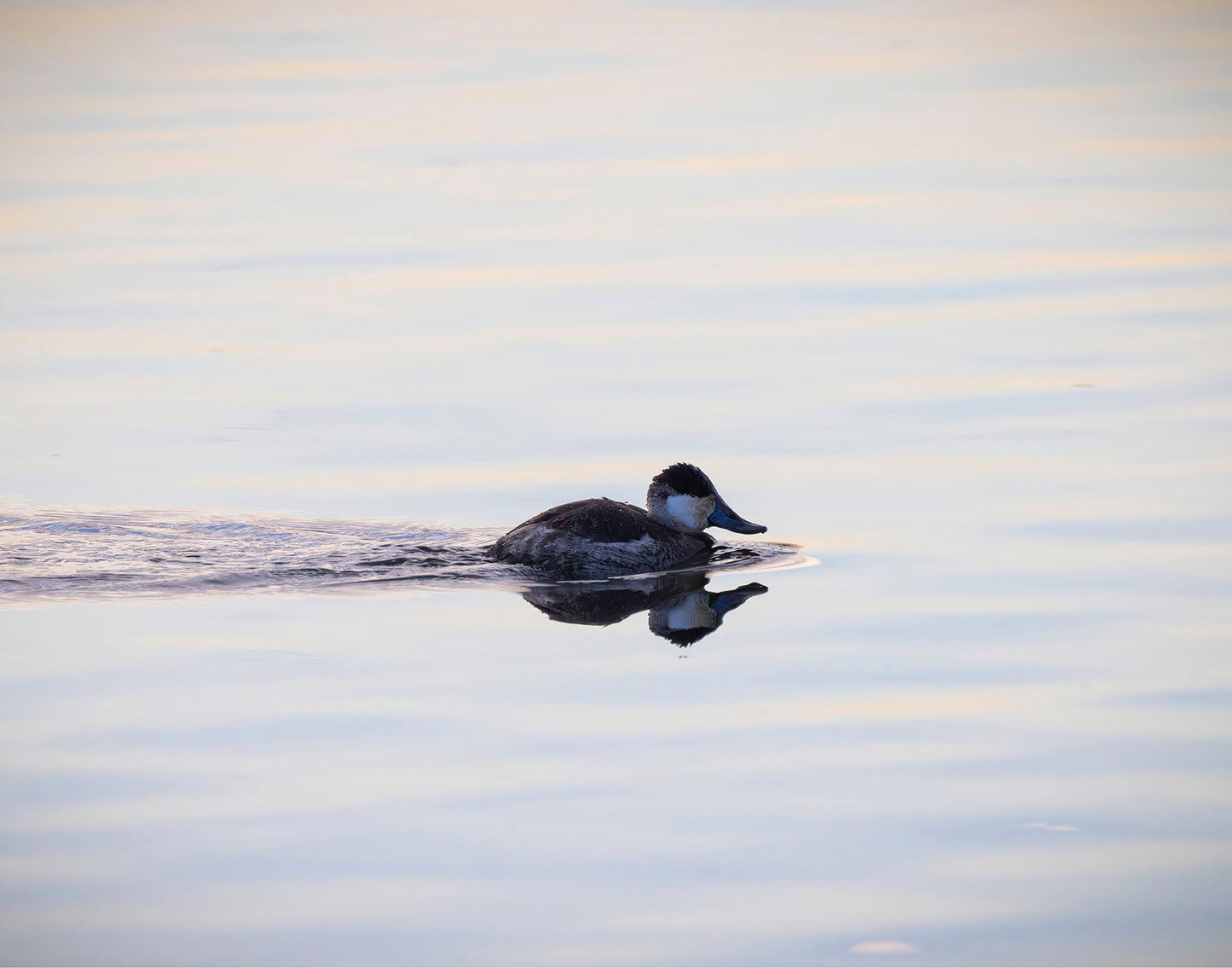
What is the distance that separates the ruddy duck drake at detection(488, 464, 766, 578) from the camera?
10.3 metres

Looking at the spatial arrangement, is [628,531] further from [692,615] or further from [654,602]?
[692,615]

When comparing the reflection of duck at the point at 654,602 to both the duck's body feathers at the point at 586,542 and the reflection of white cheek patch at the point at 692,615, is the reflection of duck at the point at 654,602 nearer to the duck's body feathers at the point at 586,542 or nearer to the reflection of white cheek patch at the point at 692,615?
the reflection of white cheek patch at the point at 692,615

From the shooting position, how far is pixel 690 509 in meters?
11.3

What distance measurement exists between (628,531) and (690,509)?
78cm

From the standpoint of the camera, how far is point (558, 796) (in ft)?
21.3

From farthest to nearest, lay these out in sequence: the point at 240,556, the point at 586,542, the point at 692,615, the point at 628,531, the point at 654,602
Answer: the point at 628,531
the point at 240,556
the point at 586,542
the point at 654,602
the point at 692,615

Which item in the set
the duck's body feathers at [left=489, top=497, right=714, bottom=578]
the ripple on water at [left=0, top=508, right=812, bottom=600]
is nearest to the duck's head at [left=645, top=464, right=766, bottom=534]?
the ripple on water at [left=0, top=508, right=812, bottom=600]

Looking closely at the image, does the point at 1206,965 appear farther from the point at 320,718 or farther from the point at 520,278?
the point at 520,278

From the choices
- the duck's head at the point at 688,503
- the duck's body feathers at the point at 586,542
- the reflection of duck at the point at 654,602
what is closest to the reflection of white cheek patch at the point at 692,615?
the reflection of duck at the point at 654,602

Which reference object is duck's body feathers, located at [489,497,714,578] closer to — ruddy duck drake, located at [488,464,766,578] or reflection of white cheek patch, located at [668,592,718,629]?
ruddy duck drake, located at [488,464,766,578]

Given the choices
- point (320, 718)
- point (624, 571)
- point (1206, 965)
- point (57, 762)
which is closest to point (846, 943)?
point (1206, 965)

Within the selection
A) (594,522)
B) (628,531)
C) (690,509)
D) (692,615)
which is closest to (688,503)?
(690,509)

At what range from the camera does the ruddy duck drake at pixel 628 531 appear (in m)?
10.3

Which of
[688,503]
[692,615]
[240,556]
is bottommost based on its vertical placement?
[692,615]
